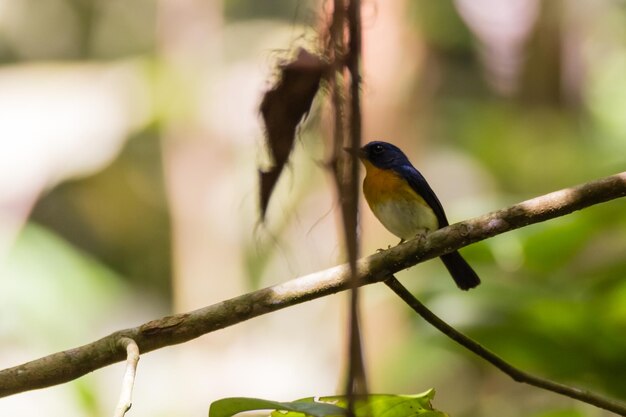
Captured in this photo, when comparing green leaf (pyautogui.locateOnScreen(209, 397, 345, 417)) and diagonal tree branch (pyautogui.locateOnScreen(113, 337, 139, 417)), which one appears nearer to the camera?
green leaf (pyautogui.locateOnScreen(209, 397, 345, 417))

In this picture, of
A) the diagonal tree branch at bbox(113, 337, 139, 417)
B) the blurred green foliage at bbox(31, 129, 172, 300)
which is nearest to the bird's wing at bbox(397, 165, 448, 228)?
the diagonal tree branch at bbox(113, 337, 139, 417)

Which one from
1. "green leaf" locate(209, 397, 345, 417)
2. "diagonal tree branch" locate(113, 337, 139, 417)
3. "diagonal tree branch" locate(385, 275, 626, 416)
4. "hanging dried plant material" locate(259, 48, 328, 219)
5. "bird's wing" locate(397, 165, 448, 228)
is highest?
"hanging dried plant material" locate(259, 48, 328, 219)

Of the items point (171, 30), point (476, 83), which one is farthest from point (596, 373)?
point (476, 83)

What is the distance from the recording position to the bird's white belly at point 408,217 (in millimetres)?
3426

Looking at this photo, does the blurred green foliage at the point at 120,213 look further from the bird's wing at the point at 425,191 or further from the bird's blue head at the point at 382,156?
the bird's wing at the point at 425,191

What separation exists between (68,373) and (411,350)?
78.3 inches

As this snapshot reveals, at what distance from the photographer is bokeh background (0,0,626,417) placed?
2.91 m

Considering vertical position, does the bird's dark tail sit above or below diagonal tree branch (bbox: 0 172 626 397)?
below

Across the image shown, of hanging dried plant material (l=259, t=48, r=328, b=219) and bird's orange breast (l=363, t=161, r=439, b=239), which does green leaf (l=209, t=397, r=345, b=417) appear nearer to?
hanging dried plant material (l=259, t=48, r=328, b=219)

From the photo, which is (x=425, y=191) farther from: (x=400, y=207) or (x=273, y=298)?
(x=273, y=298)

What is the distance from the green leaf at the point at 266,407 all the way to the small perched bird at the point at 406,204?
81.3 inches

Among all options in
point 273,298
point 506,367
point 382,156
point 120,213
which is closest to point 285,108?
point 273,298

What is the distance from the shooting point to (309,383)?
6.78m

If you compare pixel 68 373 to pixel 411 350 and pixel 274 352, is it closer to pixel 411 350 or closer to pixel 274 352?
pixel 411 350
